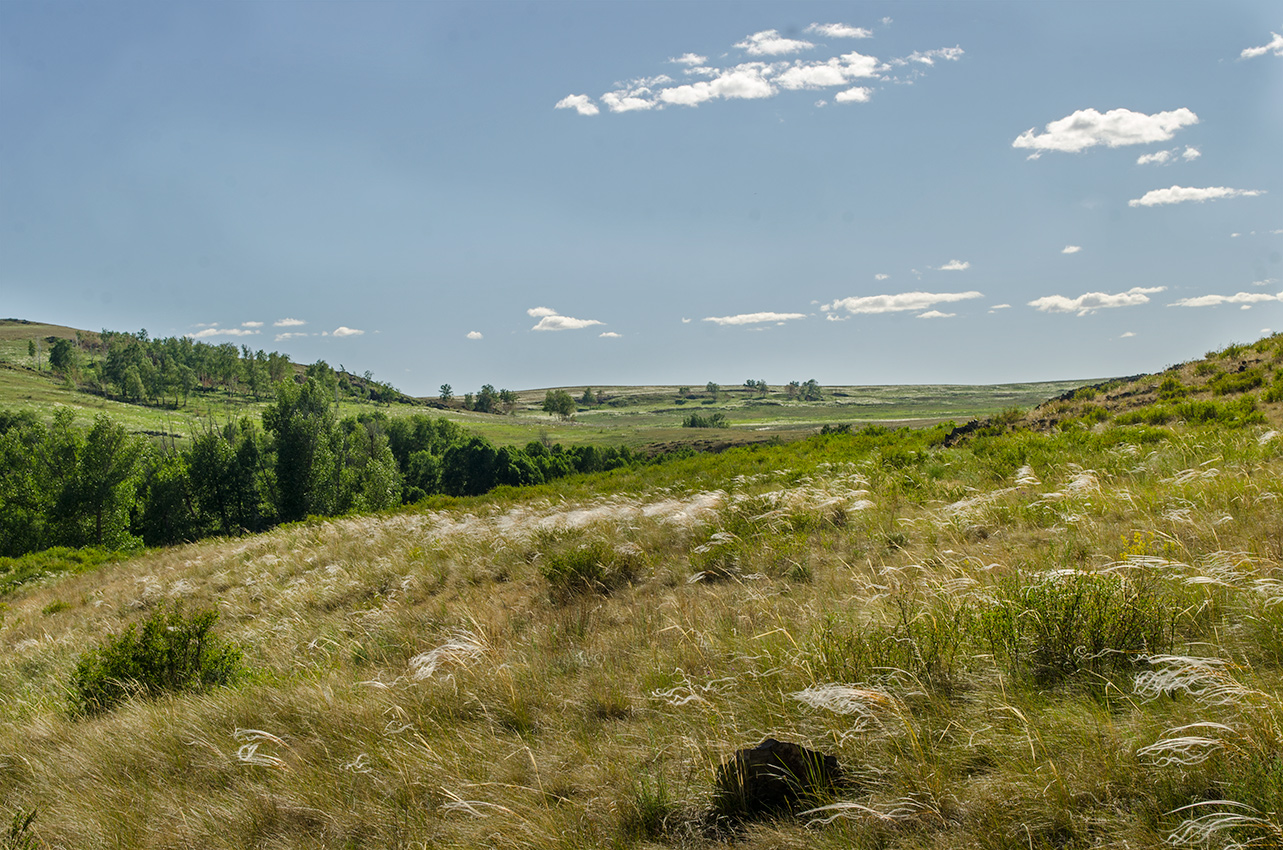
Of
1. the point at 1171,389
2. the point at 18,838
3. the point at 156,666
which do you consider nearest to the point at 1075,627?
the point at 18,838

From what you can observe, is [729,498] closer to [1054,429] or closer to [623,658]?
[623,658]

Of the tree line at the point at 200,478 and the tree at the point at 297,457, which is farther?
the tree at the point at 297,457

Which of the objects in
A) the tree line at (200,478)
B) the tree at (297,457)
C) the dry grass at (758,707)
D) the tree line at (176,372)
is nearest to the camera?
the dry grass at (758,707)

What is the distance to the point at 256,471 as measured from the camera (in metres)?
61.8

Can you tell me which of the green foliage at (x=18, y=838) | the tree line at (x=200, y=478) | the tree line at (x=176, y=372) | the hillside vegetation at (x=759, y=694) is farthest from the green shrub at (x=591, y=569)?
the tree line at (x=176, y=372)

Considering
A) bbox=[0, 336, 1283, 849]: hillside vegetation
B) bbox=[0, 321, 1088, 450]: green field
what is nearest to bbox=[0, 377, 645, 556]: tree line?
bbox=[0, 321, 1088, 450]: green field

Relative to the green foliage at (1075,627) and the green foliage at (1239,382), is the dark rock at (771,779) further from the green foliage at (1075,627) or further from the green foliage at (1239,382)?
the green foliage at (1239,382)

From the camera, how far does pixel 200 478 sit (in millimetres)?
59906

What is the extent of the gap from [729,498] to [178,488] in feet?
230

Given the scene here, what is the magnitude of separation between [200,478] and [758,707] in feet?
240

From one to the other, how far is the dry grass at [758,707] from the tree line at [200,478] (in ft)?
110

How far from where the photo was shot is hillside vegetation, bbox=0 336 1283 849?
2377 millimetres

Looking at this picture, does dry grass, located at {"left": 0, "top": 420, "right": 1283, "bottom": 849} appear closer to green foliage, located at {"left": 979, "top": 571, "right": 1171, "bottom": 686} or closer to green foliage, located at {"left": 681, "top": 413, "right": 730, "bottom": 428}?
green foliage, located at {"left": 979, "top": 571, "right": 1171, "bottom": 686}

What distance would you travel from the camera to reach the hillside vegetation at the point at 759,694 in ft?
7.80
